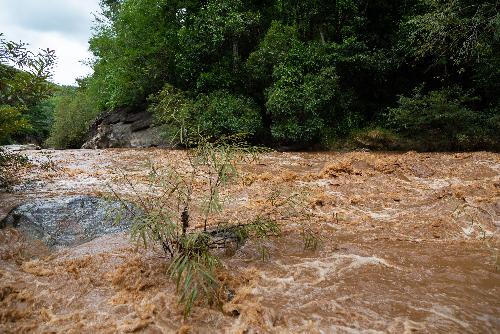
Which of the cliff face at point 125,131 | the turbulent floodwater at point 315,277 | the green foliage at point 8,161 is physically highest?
the cliff face at point 125,131

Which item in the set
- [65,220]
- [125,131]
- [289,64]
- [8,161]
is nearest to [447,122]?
[289,64]

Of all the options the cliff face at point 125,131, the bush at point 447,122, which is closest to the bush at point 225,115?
the cliff face at point 125,131

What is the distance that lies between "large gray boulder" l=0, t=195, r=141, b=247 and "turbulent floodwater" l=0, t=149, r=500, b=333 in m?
0.24

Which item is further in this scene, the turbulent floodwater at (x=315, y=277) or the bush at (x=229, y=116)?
the bush at (x=229, y=116)

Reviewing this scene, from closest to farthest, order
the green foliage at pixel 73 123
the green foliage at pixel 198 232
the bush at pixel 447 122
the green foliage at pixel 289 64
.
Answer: the green foliage at pixel 198 232 → the bush at pixel 447 122 → the green foliage at pixel 289 64 → the green foliage at pixel 73 123

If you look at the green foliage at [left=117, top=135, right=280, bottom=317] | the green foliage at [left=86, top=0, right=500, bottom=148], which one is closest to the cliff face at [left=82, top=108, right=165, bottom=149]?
the green foliage at [left=86, top=0, right=500, bottom=148]

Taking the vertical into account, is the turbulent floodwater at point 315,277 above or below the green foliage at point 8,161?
below

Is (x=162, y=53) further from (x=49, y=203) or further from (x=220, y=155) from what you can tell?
(x=220, y=155)

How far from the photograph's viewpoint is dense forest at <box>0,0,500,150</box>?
1252 centimetres

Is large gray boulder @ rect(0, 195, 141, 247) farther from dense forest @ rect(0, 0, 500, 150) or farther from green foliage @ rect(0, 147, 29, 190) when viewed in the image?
dense forest @ rect(0, 0, 500, 150)

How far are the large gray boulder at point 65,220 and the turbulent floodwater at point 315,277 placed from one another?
0.24m

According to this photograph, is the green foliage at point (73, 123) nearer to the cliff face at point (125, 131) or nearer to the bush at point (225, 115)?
the cliff face at point (125, 131)

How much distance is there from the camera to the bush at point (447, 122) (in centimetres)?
1195

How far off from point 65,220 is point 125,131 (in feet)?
48.7
